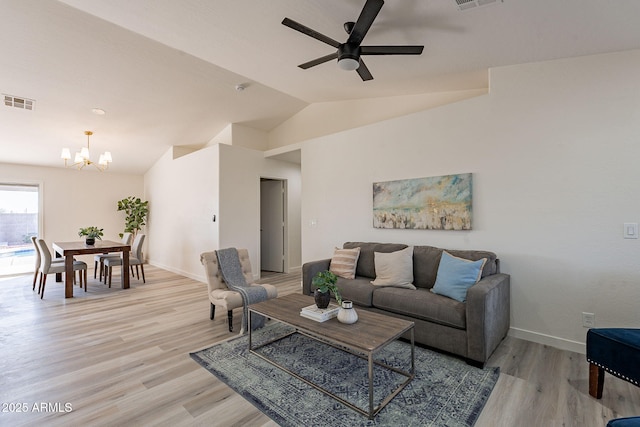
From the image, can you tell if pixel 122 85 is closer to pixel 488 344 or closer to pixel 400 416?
pixel 400 416

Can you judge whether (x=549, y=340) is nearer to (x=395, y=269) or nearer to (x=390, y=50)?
(x=395, y=269)

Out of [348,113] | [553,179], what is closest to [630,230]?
[553,179]

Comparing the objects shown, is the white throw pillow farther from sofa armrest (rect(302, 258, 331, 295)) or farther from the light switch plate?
the light switch plate

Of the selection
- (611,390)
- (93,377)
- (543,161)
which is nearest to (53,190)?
(93,377)

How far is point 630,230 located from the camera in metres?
2.49

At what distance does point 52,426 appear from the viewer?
1770mm

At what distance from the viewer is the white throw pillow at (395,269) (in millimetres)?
3244

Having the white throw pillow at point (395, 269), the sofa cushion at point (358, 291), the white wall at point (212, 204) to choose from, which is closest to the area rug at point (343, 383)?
the sofa cushion at point (358, 291)

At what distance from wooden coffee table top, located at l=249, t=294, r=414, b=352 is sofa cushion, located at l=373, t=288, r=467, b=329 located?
0.45 meters

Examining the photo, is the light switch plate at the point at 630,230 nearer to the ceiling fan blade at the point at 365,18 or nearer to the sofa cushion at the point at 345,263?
the sofa cushion at the point at 345,263

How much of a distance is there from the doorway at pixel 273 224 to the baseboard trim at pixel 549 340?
445cm

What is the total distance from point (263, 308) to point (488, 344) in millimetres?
1939

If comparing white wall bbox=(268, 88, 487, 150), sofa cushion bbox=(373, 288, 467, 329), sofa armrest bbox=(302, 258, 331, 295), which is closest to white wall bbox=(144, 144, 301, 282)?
white wall bbox=(268, 88, 487, 150)

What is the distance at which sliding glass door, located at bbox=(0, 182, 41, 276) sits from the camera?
20.3ft
